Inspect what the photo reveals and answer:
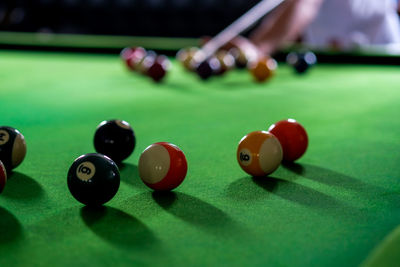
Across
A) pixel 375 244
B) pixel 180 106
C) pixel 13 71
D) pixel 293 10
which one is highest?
pixel 293 10

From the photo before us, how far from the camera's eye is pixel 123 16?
13.3 metres

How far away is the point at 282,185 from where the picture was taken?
2.14 metres

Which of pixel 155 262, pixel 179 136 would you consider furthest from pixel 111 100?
pixel 155 262

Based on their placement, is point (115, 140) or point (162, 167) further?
point (115, 140)

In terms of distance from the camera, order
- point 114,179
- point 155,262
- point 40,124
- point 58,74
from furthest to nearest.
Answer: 1. point 58,74
2. point 40,124
3. point 114,179
4. point 155,262

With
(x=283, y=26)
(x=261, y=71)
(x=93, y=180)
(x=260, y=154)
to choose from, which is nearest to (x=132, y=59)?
(x=261, y=71)

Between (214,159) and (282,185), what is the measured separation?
502 mm

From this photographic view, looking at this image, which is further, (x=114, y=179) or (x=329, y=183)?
(x=329, y=183)

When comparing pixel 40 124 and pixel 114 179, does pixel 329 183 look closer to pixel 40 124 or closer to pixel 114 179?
pixel 114 179

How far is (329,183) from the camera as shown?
219cm

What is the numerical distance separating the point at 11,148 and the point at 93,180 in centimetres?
61

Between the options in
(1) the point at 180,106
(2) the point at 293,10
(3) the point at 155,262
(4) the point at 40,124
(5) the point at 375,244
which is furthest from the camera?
(2) the point at 293,10

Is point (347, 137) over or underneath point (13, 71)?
over

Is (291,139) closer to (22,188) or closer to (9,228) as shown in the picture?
(22,188)
